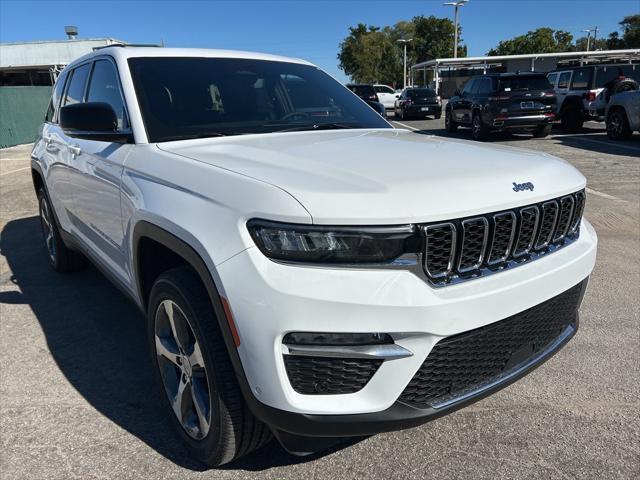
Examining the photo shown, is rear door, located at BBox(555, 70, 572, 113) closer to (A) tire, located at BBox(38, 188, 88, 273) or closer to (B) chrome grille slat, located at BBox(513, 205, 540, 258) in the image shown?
(A) tire, located at BBox(38, 188, 88, 273)

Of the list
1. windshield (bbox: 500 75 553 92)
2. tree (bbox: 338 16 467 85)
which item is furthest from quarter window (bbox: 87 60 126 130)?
tree (bbox: 338 16 467 85)

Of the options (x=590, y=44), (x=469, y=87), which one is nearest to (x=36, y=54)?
(x=469, y=87)

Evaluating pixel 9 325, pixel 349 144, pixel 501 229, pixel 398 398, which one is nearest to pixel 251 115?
pixel 349 144

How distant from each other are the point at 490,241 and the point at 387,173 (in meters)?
0.45

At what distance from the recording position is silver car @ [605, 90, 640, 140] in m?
12.5

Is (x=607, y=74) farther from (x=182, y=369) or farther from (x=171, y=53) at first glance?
(x=182, y=369)

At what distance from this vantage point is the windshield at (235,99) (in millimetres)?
2844

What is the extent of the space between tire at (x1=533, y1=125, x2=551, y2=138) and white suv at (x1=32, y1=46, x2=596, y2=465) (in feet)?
42.2

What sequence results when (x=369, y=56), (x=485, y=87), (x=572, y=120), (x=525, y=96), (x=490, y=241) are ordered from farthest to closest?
(x=369, y=56) < (x=572, y=120) < (x=485, y=87) < (x=525, y=96) < (x=490, y=241)

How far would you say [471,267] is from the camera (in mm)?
1917

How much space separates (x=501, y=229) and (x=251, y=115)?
174cm

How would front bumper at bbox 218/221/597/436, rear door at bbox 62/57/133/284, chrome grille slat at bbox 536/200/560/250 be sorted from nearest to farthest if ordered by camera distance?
front bumper at bbox 218/221/597/436 → chrome grille slat at bbox 536/200/560/250 → rear door at bbox 62/57/133/284

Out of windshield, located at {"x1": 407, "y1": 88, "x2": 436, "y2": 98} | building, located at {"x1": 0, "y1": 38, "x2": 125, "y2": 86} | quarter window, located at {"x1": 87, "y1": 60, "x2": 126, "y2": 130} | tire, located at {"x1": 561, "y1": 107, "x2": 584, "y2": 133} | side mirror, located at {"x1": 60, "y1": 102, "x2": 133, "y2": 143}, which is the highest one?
building, located at {"x1": 0, "y1": 38, "x2": 125, "y2": 86}

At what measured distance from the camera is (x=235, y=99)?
10.4ft
